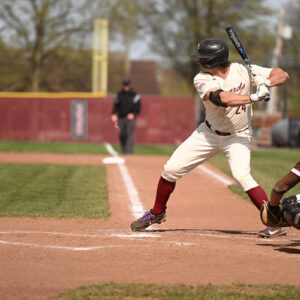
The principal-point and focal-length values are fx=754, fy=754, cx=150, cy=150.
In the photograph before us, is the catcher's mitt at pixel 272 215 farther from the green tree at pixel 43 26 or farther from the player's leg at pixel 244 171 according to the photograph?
the green tree at pixel 43 26

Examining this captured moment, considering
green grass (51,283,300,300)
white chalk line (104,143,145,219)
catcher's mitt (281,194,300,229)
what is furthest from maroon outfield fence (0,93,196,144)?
green grass (51,283,300,300)

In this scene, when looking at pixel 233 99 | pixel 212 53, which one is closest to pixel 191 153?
pixel 233 99

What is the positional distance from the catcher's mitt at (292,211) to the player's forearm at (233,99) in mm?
1000

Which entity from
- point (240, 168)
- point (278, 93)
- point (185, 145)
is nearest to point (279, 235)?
point (240, 168)

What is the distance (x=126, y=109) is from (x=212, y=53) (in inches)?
542

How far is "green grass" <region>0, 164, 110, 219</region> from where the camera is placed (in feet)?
31.0

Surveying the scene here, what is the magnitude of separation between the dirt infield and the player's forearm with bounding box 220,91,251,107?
1323 millimetres

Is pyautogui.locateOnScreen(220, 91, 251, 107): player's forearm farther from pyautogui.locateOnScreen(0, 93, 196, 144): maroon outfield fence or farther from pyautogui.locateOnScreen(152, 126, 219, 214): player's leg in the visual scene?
pyautogui.locateOnScreen(0, 93, 196, 144): maroon outfield fence

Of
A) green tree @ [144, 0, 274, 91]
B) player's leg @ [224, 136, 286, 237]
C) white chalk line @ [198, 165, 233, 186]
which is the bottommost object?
white chalk line @ [198, 165, 233, 186]

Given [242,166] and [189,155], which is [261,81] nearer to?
[242,166]

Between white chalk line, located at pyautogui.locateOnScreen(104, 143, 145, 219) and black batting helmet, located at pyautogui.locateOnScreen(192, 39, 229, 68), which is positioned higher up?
black batting helmet, located at pyautogui.locateOnScreen(192, 39, 229, 68)

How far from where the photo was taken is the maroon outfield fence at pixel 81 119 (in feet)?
112

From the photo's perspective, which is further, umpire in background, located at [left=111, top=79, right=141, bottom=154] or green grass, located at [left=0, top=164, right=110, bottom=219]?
umpire in background, located at [left=111, top=79, right=141, bottom=154]

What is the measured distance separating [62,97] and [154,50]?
19829mm
